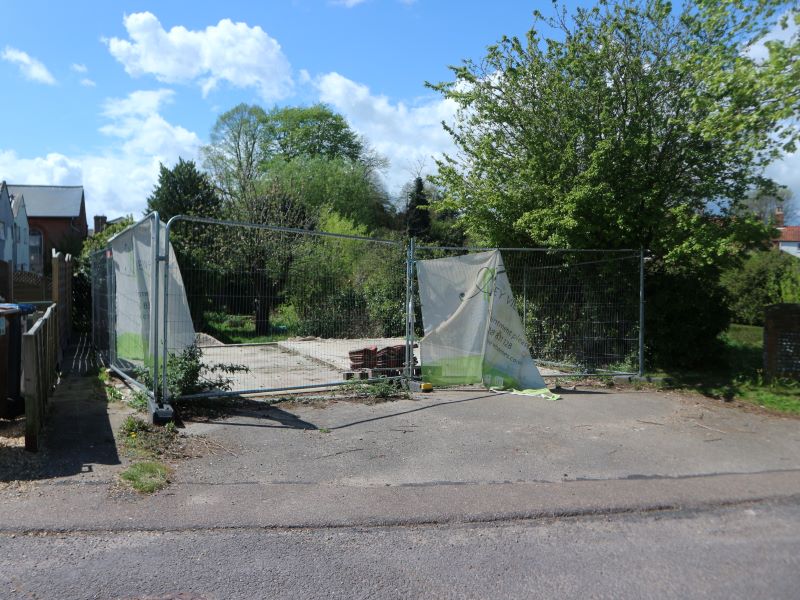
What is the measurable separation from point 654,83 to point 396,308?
20.8 feet

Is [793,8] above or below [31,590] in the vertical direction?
above

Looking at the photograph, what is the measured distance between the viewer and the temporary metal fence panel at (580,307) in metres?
10.9

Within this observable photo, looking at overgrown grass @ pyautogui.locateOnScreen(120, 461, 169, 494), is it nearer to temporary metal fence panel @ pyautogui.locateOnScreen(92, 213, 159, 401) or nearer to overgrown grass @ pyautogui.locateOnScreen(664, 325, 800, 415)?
temporary metal fence panel @ pyautogui.locateOnScreen(92, 213, 159, 401)

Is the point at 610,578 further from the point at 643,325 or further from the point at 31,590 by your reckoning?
the point at 643,325

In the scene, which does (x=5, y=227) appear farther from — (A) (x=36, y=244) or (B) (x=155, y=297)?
(B) (x=155, y=297)

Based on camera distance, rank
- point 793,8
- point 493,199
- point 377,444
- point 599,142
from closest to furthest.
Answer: point 377,444
point 793,8
point 599,142
point 493,199

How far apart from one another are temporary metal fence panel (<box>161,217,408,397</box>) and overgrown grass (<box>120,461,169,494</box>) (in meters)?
1.67

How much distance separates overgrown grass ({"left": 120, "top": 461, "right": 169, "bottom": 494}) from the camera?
495 centimetres

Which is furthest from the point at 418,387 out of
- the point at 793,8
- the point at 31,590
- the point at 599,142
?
the point at 793,8

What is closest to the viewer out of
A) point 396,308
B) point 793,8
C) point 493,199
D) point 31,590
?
point 31,590

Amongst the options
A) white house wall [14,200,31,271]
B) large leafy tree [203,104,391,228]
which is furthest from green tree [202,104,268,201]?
white house wall [14,200,31,271]

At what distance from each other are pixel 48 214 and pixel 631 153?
43033 mm

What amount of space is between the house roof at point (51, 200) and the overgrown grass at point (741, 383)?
42535 millimetres

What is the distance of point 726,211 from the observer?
34.2ft
